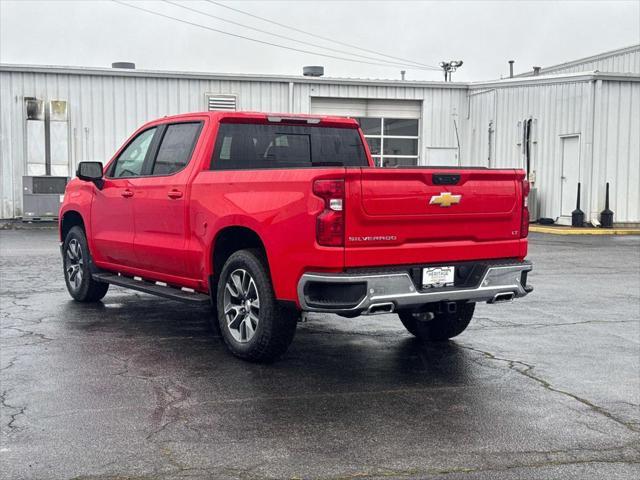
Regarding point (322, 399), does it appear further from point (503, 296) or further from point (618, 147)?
point (618, 147)

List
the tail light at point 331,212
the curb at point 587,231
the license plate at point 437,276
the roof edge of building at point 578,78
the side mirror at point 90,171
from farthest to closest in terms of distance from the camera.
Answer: the roof edge of building at point 578,78 < the curb at point 587,231 < the side mirror at point 90,171 < the license plate at point 437,276 < the tail light at point 331,212

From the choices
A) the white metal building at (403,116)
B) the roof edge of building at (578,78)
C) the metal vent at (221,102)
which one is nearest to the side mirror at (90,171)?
the white metal building at (403,116)

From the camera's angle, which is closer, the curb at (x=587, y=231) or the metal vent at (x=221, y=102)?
the curb at (x=587, y=231)

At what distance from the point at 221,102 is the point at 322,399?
22.1 meters

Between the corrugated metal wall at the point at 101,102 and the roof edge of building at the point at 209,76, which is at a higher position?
the roof edge of building at the point at 209,76

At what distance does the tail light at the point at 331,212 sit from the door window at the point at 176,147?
214cm

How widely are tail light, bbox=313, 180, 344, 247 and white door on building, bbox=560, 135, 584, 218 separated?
19.4 m

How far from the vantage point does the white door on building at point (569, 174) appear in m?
23.8

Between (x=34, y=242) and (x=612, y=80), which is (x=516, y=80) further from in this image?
(x=34, y=242)

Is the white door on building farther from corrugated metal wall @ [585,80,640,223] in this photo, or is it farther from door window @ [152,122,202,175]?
door window @ [152,122,202,175]

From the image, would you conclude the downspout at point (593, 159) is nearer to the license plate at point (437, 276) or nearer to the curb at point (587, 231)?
the curb at point (587, 231)

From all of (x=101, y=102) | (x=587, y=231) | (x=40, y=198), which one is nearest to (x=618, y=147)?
(x=587, y=231)

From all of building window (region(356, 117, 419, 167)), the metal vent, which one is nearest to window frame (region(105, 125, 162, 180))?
the metal vent

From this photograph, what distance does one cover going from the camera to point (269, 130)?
25.2 ft
